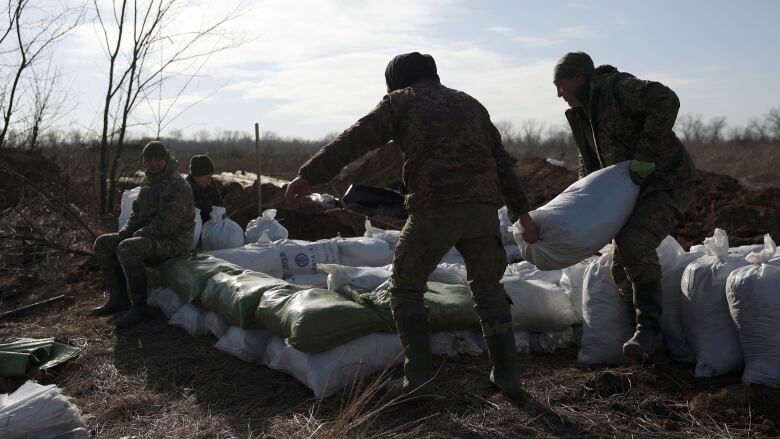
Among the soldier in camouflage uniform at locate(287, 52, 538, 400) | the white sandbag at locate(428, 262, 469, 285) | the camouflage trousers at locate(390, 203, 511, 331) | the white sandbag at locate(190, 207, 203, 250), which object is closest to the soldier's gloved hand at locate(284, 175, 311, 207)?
the soldier in camouflage uniform at locate(287, 52, 538, 400)

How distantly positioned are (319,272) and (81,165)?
7.39 metres

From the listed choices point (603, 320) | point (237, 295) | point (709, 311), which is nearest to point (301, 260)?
point (237, 295)

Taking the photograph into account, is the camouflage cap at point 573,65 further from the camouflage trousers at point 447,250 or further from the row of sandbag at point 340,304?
the row of sandbag at point 340,304

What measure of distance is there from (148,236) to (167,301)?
484 millimetres

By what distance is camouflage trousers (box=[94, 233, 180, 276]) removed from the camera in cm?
520

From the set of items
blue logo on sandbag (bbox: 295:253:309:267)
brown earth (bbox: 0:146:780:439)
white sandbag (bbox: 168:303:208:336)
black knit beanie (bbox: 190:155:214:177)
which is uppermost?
black knit beanie (bbox: 190:155:214:177)

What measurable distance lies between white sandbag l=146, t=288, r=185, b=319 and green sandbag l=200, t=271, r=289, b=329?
0.55 metres

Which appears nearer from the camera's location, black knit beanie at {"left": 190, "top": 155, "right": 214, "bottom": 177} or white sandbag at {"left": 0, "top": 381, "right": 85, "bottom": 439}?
white sandbag at {"left": 0, "top": 381, "right": 85, "bottom": 439}

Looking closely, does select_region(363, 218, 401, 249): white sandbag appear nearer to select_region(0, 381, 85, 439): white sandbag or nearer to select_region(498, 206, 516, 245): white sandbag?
select_region(498, 206, 516, 245): white sandbag

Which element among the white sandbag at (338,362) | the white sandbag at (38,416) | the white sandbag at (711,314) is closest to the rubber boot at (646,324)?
the white sandbag at (711,314)

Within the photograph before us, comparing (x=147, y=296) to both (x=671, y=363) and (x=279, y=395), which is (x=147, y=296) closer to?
(x=279, y=395)

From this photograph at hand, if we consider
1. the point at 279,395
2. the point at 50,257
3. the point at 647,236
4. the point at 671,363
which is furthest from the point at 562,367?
the point at 50,257

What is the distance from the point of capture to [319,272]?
5.83 m

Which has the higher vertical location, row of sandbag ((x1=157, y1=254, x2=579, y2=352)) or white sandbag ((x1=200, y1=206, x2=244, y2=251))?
white sandbag ((x1=200, y1=206, x2=244, y2=251))
